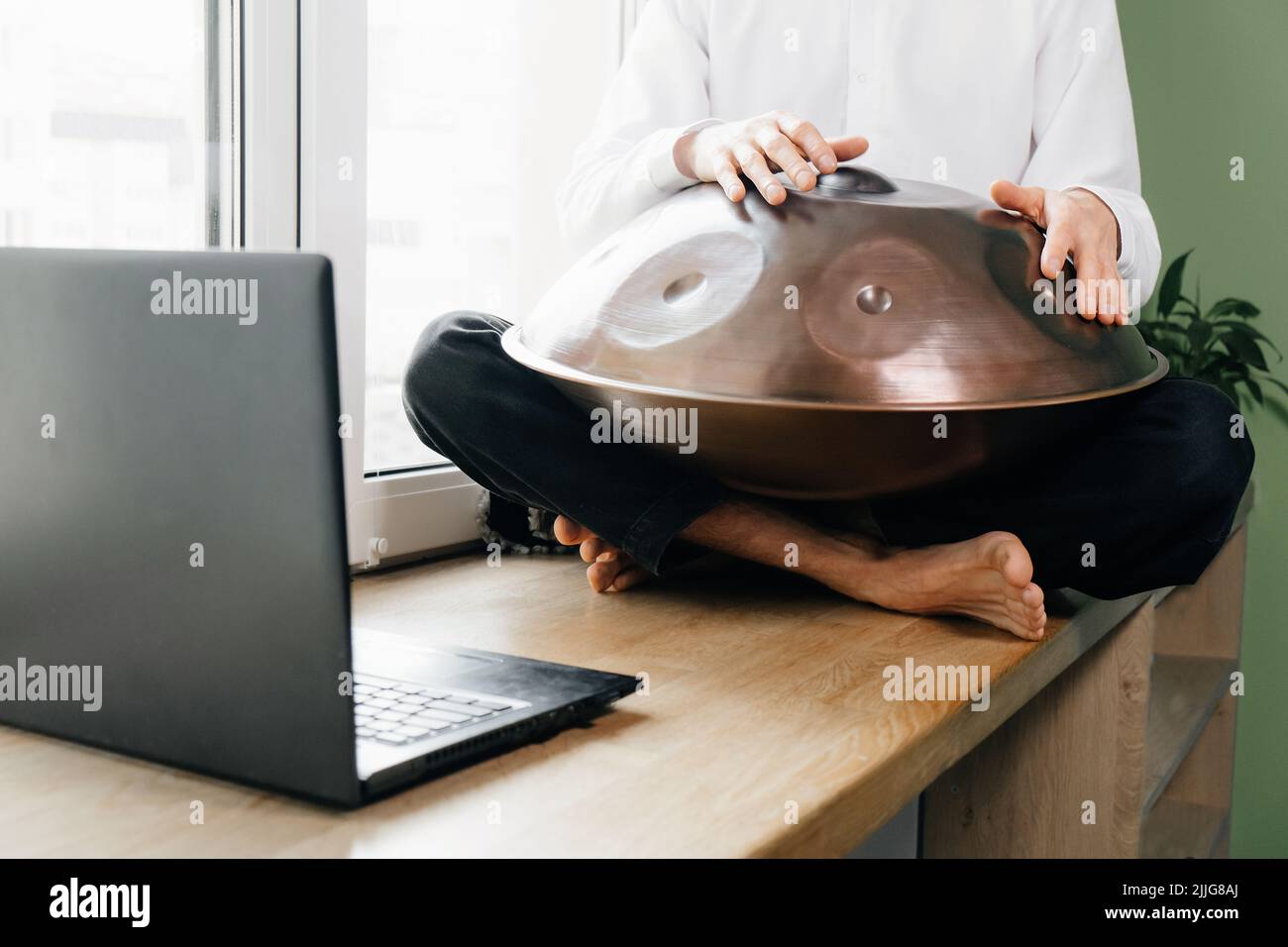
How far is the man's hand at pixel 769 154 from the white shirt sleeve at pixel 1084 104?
479 millimetres

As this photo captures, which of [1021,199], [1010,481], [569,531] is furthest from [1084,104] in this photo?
[569,531]

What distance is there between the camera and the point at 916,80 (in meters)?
1.38

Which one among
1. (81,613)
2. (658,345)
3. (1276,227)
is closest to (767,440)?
(658,345)

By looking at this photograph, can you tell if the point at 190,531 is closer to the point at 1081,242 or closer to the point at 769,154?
the point at 769,154

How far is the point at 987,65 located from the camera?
137cm

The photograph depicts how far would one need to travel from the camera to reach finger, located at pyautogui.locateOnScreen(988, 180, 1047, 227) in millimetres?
957

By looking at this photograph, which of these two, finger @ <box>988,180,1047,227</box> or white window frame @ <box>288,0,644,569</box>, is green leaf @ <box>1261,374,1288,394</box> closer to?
finger @ <box>988,180,1047,227</box>

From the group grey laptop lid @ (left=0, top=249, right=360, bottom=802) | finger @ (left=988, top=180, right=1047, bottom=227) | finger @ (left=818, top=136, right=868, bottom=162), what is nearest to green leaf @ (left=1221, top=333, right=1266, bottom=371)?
finger @ (left=988, top=180, right=1047, bottom=227)

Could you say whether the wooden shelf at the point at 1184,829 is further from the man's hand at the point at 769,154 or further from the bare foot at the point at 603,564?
the man's hand at the point at 769,154

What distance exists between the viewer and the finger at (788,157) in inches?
35.6

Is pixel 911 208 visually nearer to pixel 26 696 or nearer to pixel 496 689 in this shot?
pixel 496 689

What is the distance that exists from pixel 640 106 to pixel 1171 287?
1.12 meters
